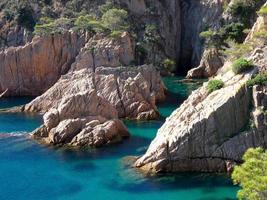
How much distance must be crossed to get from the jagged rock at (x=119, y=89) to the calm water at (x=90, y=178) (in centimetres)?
957

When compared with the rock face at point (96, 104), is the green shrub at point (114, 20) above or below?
above

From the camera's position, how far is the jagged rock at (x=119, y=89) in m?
72.6

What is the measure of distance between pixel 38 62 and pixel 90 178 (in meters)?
50.7

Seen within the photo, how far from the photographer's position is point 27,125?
69.8m

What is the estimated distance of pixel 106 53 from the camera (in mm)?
86812

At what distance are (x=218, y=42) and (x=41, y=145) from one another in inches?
2403

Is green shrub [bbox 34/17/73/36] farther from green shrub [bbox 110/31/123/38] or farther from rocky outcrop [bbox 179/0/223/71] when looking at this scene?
rocky outcrop [bbox 179/0/223/71]

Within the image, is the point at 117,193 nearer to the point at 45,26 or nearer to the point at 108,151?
the point at 108,151

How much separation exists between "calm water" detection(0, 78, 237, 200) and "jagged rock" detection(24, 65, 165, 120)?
957cm

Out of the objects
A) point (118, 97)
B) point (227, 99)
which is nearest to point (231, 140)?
point (227, 99)

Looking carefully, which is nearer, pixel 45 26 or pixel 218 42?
pixel 45 26

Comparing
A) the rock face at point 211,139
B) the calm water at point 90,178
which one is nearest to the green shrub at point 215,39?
the calm water at point 90,178

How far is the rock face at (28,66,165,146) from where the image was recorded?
57.9 metres

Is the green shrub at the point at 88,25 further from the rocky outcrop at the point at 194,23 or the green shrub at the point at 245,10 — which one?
the rocky outcrop at the point at 194,23
